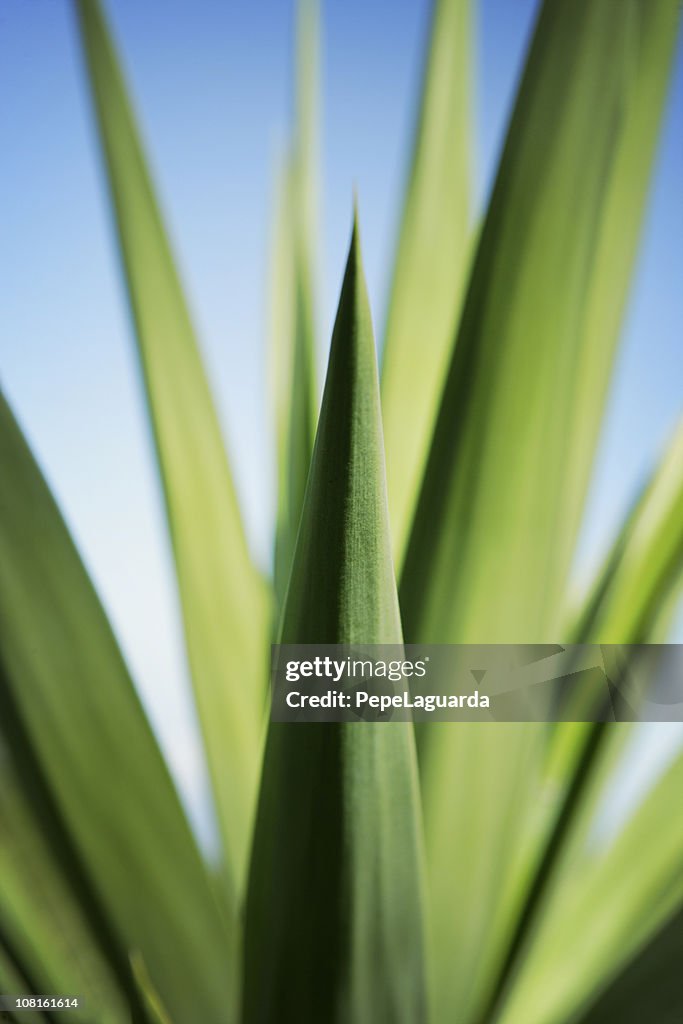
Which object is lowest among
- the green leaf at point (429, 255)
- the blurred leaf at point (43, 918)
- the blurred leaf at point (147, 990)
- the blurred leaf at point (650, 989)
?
the blurred leaf at point (650, 989)

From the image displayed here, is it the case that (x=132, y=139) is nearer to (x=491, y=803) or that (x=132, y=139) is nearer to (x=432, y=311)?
(x=432, y=311)

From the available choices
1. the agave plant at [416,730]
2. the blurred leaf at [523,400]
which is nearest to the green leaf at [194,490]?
the agave plant at [416,730]

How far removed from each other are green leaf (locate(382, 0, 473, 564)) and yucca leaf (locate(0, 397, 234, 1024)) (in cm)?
13

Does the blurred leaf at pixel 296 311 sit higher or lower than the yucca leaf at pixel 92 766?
higher

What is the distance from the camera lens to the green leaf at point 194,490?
0.91 ft

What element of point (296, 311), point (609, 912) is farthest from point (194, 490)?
point (609, 912)

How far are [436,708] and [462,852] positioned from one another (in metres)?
0.04

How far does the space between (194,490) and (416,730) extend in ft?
0.49

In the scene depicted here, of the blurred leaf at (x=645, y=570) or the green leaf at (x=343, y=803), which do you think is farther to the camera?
the blurred leaf at (x=645, y=570)

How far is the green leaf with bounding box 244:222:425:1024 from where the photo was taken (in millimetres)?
160

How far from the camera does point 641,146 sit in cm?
23

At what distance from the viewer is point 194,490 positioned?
1.03 feet

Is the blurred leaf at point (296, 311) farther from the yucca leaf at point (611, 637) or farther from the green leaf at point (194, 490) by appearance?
the yucca leaf at point (611, 637)

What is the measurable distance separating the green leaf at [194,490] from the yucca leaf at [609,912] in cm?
11
